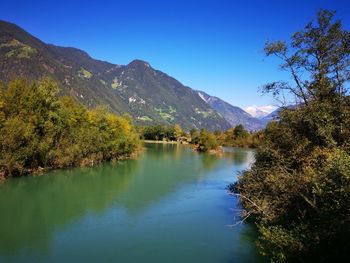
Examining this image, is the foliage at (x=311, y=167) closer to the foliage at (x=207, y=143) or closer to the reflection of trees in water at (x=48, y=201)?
the reflection of trees in water at (x=48, y=201)

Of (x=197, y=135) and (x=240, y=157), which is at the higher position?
(x=197, y=135)

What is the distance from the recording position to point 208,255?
64.4ft

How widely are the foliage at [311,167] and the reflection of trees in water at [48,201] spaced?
1364 cm

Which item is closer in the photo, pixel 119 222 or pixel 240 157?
pixel 119 222

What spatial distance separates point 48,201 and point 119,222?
36.3 ft

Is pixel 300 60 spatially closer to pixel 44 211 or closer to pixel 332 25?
pixel 332 25

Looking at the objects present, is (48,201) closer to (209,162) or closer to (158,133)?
(209,162)

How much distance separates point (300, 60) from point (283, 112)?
3.75 metres

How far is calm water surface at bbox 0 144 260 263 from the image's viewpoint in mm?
19500

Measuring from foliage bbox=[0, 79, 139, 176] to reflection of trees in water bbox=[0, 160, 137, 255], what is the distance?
10.1 feet

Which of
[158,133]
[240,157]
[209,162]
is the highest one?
[158,133]

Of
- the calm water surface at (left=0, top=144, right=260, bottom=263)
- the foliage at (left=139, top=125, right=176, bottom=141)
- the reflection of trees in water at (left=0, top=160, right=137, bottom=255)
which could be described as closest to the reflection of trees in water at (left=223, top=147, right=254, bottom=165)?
the calm water surface at (left=0, top=144, right=260, bottom=263)

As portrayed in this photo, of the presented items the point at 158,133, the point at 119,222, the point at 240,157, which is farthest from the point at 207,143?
the point at 119,222

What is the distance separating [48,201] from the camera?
33188 mm
